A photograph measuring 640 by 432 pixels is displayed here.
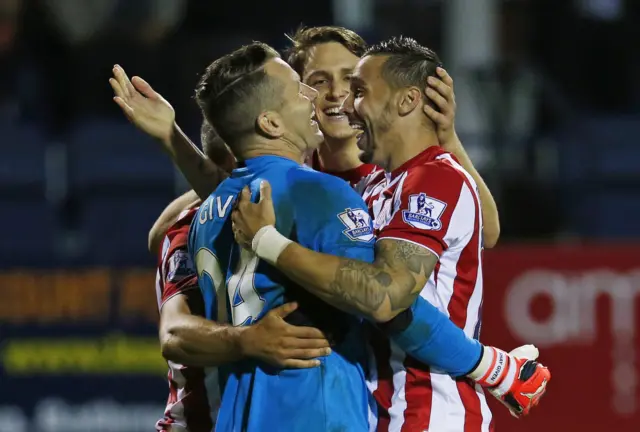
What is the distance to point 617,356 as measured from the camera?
24.1ft

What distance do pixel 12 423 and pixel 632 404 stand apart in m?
3.80

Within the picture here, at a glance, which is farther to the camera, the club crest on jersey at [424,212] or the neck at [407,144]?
the neck at [407,144]

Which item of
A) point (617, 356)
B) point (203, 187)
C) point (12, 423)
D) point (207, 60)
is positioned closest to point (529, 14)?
point (207, 60)

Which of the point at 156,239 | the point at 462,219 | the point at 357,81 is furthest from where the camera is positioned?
the point at 156,239

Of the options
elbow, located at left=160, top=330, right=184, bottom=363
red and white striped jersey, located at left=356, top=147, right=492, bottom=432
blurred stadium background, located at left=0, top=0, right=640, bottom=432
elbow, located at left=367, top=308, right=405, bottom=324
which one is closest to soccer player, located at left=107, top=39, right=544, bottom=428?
elbow, located at left=160, top=330, right=184, bottom=363

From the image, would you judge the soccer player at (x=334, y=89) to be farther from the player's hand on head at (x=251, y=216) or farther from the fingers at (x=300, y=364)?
the fingers at (x=300, y=364)

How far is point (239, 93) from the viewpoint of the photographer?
136 inches

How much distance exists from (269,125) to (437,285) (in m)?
0.65

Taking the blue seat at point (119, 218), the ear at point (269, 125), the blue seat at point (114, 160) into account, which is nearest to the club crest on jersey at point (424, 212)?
the ear at point (269, 125)

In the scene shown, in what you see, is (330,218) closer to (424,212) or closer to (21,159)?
(424,212)

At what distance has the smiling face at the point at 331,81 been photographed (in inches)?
165

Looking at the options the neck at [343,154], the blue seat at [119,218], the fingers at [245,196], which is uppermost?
the fingers at [245,196]

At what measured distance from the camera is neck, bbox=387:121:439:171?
139 inches

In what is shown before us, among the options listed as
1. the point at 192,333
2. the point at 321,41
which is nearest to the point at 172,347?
the point at 192,333
